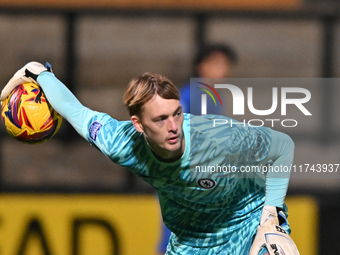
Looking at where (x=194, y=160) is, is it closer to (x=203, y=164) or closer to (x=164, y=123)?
(x=203, y=164)

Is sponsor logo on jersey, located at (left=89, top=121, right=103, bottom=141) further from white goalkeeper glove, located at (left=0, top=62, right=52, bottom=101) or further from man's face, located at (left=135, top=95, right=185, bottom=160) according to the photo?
white goalkeeper glove, located at (left=0, top=62, right=52, bottom=101)

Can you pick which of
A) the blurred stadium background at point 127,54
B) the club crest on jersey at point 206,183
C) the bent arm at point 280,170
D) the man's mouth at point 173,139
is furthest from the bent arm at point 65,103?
the blurred stadium background at point 127,54

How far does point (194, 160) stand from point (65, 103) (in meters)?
0.68

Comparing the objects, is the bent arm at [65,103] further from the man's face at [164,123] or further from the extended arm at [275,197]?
the extended arm at [275,197]

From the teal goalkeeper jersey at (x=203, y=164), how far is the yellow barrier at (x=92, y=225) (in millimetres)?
1253

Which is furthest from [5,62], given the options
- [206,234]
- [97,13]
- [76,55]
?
[206,234]

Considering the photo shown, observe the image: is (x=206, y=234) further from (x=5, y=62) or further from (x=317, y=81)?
(x=5, y=62)

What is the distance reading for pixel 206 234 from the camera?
204cm

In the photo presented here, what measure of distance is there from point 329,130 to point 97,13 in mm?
2255

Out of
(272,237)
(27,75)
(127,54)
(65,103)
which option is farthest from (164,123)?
(127,54)

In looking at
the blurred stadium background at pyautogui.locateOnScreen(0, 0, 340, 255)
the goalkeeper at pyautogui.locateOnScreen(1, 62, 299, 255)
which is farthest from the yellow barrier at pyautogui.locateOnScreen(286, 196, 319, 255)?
the goalkeeper at pyautogui.locateOnScreen(1, 62, 299, 255)

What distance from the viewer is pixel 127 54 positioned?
354 cm

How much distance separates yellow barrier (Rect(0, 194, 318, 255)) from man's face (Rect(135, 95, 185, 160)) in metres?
1.67

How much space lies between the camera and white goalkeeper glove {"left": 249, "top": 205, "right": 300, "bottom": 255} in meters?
1.70
